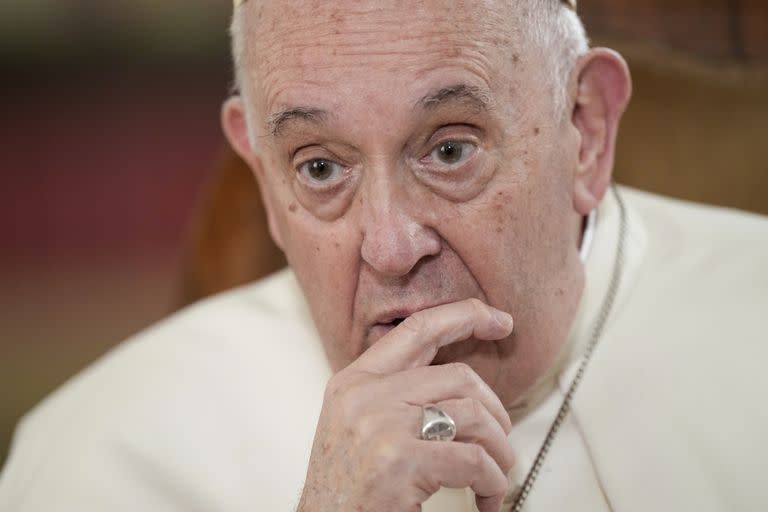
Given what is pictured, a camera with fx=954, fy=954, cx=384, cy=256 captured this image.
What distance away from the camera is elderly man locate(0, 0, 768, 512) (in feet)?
6.13

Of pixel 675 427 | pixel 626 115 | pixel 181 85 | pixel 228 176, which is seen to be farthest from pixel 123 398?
pixel 181 85

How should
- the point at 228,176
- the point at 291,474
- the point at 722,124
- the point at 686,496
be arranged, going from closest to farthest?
the point at 686,496, the point at 291,474, the point at 722,124, the point at 228,176

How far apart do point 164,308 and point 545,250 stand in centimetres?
499

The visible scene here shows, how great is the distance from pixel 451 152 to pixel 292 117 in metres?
0.34

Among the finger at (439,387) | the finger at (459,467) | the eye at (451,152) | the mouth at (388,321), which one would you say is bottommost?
the finger at (459,467)

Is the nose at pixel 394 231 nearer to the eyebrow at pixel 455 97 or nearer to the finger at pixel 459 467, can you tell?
the eyebrow at pixel 455 97

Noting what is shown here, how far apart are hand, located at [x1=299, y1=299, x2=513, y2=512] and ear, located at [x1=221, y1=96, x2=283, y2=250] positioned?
58cm

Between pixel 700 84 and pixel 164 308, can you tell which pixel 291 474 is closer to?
pixel 700 84

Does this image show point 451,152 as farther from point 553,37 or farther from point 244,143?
point 244,143

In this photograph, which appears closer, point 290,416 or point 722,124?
point 290,416

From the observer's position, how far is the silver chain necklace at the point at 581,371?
7.13ft

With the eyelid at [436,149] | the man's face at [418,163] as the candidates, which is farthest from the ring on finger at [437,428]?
the eyelid at [436,149]

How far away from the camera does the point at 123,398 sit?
265cm

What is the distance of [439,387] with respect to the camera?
1825 mm
